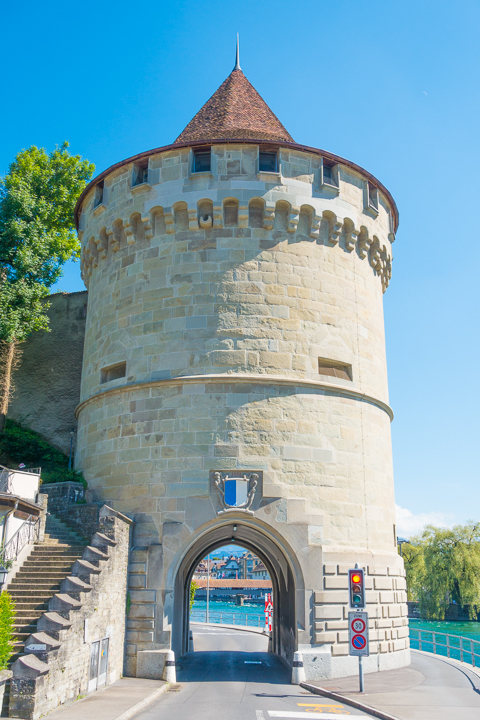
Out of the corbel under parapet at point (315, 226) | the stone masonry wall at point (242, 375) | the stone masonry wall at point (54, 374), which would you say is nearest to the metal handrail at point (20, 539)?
the stone masonry wall at point (242, 375)

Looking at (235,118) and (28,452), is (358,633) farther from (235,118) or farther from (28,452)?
(235,118)

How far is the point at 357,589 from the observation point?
1254cm

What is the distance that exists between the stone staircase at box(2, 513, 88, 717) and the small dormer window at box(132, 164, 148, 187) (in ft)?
30.7

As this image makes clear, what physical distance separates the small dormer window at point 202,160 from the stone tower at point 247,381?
0.05 m

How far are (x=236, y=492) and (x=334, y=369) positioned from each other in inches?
169

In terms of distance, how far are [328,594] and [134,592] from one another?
4.27 metres

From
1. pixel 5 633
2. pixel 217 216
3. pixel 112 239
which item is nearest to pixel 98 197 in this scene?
pixel 112 239

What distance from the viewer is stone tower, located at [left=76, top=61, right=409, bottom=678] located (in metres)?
14.5

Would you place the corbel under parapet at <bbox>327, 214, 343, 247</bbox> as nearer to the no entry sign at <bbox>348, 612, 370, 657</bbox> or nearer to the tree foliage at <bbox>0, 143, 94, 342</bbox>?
the no entry sign at <bbox>348, 612, 370, 657</bbox>

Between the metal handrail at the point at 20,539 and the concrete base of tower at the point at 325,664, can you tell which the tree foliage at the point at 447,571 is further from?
the metal handrail at the point at 20,539

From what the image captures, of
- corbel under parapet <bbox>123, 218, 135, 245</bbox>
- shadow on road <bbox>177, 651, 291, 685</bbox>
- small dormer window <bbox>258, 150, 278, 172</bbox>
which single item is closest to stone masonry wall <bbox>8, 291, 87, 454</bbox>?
corbel under parapet <bbox>123, 218, 135, 245</bbox>

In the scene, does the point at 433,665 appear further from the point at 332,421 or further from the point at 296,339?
the point at 296,339

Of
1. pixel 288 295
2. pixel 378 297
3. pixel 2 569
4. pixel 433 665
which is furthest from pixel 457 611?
pixel 2 569

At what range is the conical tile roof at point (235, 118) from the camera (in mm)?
19031
